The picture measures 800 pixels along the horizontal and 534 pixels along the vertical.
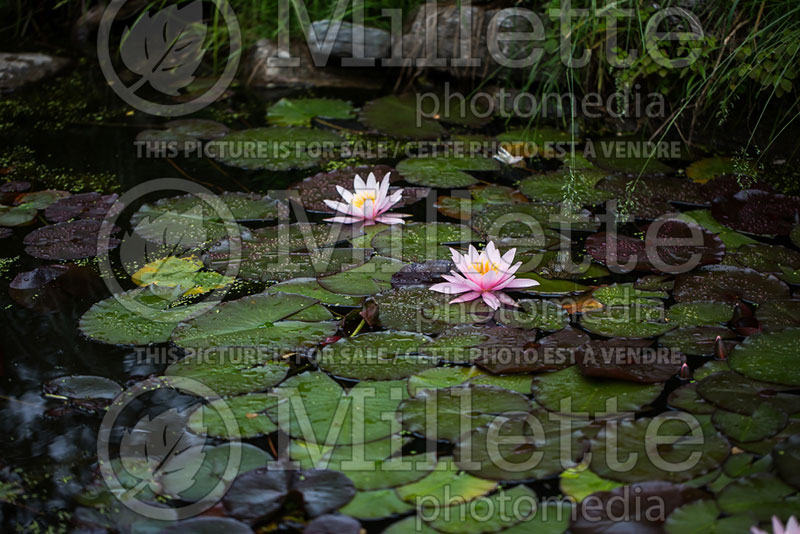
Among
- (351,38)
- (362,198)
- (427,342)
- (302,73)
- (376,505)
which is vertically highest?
(351,38)

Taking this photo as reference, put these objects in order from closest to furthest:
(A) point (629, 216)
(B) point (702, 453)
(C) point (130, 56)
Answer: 1. (B) point (702, 453)
2. (A) point (629, 216)
3. (C) point (130, 56)

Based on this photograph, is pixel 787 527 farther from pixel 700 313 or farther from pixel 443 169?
pixel 443 169

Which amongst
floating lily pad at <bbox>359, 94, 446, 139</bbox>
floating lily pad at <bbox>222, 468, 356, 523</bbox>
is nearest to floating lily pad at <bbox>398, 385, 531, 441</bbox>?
floating lily pad at <bbox>222, 468, 356, 523</bbox>

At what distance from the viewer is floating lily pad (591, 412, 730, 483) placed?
1374 millimetres

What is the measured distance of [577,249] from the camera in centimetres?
221

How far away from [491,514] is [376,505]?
20 centimetres

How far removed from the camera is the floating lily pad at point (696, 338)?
171 cm

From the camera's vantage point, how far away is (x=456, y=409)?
1.56m

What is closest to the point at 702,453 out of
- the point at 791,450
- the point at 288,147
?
the point at 791,450

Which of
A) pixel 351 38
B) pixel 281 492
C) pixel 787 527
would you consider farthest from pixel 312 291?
pixel 351 38

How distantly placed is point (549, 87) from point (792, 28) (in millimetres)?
870

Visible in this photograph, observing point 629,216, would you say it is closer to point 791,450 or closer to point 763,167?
point 763,167

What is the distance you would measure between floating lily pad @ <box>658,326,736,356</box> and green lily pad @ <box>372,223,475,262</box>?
66cm

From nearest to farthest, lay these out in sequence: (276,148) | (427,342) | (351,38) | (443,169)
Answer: (427,342), (443,169), (276,148), (351,38)
